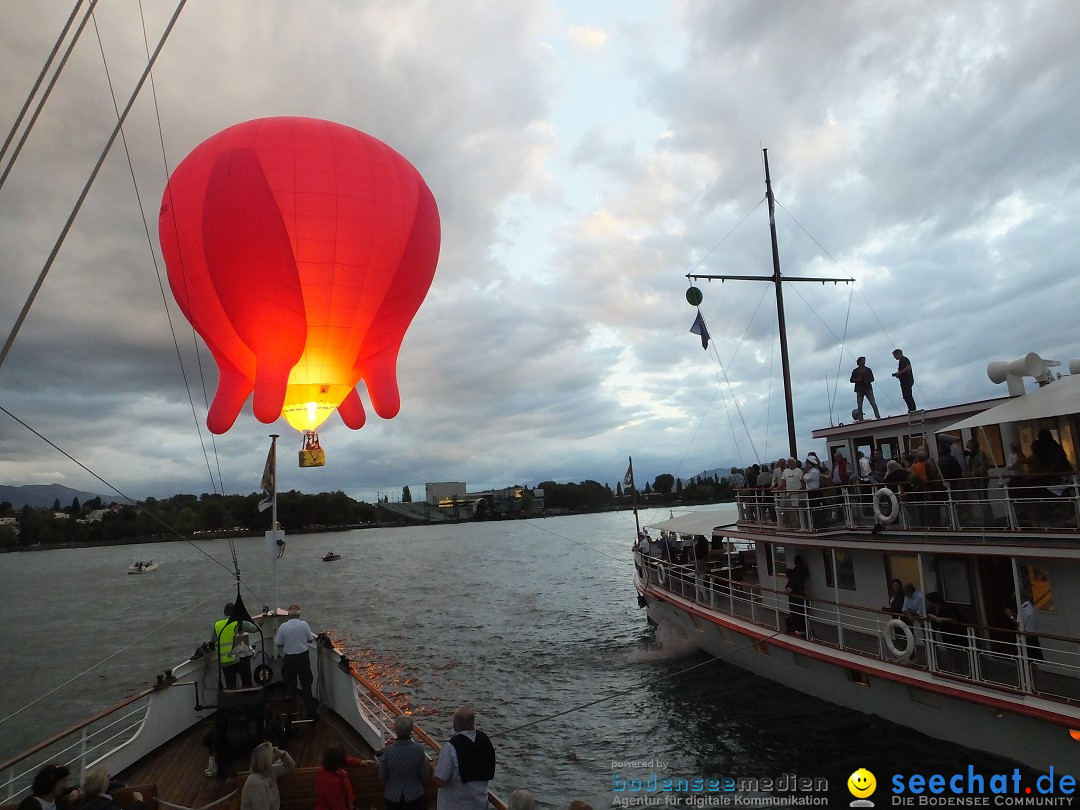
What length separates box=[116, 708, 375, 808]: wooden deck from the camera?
8.23 metres

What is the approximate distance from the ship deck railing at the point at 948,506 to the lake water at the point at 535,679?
3770 mm

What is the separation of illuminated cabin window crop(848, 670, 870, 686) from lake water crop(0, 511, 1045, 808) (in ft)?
2.57

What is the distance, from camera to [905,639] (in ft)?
39.0

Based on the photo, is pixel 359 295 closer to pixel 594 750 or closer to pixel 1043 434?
pixel 594 750

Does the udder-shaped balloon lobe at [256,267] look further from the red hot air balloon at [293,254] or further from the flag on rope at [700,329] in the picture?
the flag on rope at [700,329]

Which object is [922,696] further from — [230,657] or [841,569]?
[230,657]

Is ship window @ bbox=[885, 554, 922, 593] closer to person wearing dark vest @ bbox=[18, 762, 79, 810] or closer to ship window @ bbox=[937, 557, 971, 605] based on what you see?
ship window @ bbox=[937, 557, 971, 605]

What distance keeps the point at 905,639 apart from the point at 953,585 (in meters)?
1.47

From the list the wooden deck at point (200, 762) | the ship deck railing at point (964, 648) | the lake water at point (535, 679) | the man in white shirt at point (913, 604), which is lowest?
the lake water at point (535, 679)

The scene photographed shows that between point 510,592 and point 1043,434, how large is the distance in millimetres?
39262

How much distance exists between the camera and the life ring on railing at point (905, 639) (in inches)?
444

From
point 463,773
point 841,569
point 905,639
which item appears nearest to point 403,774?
point 463,773

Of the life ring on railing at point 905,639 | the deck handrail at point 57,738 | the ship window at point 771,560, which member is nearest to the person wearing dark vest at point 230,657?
the deck handrail at point 57,738

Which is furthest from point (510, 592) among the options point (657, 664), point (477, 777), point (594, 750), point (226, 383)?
point (477, 777)
